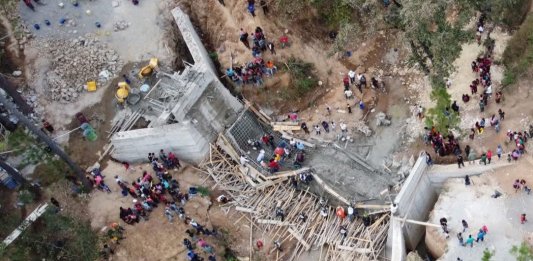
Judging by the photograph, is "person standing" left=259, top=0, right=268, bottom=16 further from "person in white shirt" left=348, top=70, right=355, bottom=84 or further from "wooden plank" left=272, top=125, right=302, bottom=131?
"wooden plank" left=272, top=125, right=302, bottom=131

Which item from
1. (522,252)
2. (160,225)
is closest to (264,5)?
(160,225)

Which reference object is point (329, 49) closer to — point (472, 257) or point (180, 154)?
point (180, 154)

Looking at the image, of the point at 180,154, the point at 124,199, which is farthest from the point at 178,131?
the point at 124,199

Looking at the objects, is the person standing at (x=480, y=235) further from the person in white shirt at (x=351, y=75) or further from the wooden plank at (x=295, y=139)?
the person in white shirt at (x=351, y=75)

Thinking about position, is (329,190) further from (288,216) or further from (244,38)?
(244,38)

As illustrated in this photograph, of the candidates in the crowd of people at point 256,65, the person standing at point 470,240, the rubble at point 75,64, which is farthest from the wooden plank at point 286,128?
the person standing at point 470,240

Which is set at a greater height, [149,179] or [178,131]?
[178,131]
